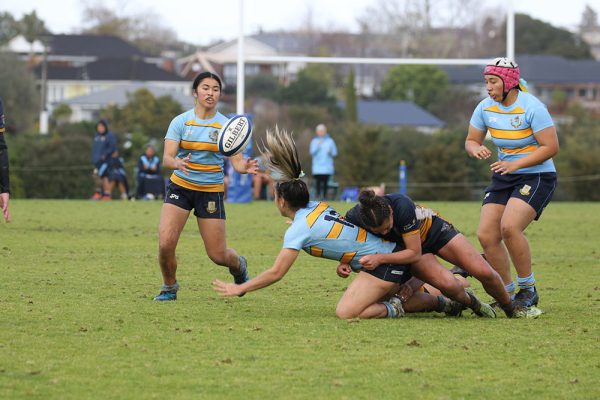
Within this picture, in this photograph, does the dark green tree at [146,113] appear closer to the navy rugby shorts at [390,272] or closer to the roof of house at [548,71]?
the roof of house at [548,71]

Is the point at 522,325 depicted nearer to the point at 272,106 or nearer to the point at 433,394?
the point at 433,394

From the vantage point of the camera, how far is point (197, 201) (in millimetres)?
10156

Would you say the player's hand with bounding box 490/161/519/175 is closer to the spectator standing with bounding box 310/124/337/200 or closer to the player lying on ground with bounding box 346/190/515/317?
the player lying on ground with bounding box 346/190/515/317

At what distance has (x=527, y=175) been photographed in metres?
9.59

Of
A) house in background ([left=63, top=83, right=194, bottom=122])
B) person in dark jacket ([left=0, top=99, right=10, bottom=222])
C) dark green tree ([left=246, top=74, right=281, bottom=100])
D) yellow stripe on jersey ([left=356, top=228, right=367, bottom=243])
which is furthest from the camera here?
house in background ([left=63, top=83, right=194, bottom=122])

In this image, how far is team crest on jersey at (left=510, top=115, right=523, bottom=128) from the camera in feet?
31.2

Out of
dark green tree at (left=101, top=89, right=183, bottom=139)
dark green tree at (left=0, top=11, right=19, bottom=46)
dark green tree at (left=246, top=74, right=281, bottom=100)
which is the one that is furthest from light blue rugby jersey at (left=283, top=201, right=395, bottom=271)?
dark green tree at (left=0, top=11, right=19, bottom=46)

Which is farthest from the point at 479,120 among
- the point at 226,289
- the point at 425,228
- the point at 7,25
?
the point at 7,25

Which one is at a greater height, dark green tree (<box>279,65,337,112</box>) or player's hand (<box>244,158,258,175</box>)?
player's hand (<box>244,158,258,175</box>)

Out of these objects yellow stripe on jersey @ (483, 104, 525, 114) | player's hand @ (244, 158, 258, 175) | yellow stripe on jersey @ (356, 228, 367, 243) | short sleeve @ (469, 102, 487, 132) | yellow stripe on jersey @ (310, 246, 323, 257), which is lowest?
yellow stripe on jersey @ (310, 246, 323, 257)

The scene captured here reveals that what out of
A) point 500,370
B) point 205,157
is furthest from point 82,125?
point 500,370

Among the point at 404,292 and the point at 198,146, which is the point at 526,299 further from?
the point at 198,146

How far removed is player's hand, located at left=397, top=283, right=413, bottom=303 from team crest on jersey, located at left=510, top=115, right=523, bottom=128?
1600 millimetres

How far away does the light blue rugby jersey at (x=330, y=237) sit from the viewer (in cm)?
873
